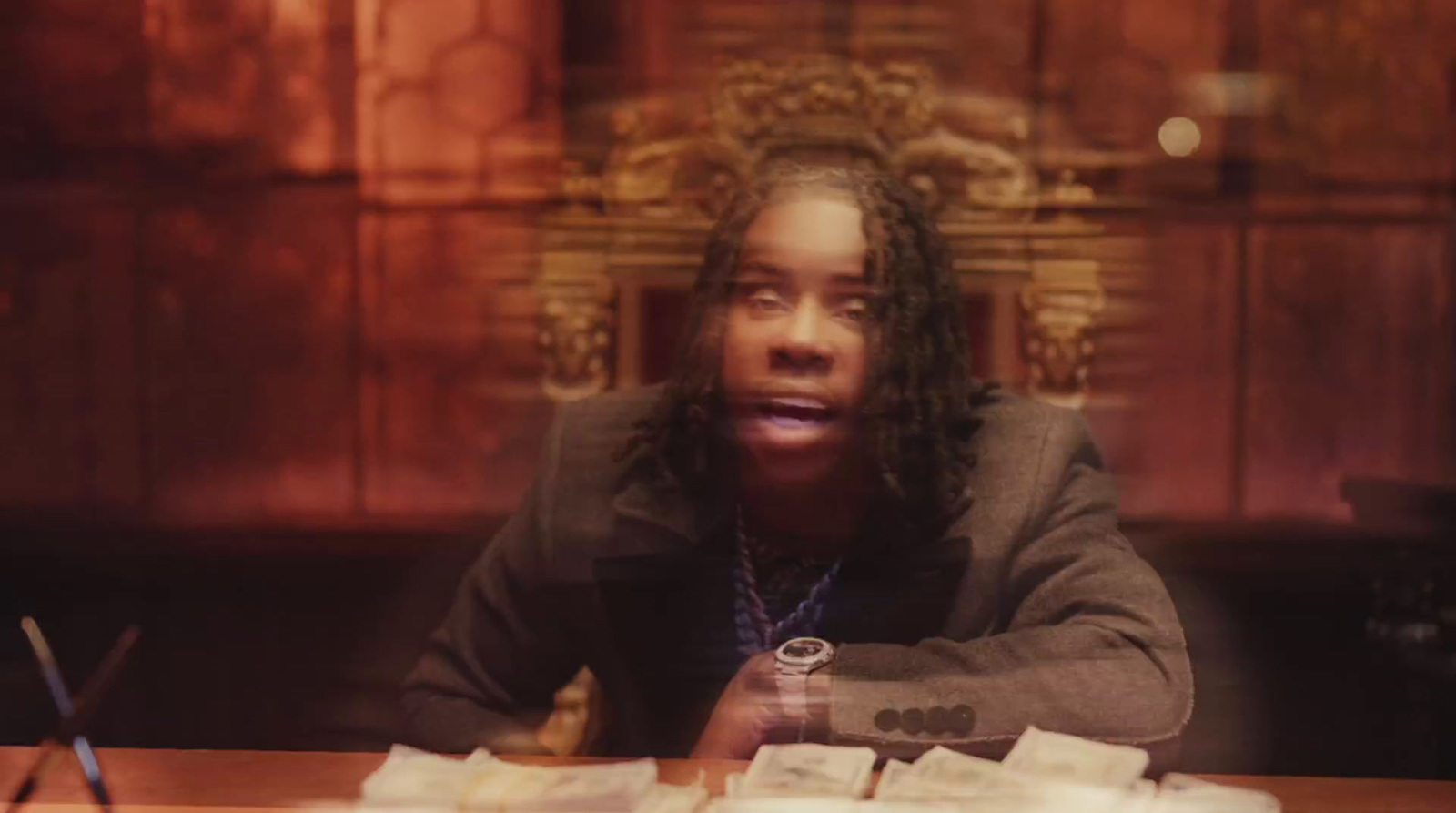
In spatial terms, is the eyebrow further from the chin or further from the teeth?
the chin

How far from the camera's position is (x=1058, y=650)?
2.17m

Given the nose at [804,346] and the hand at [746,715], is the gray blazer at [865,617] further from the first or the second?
the nose at [804,346]

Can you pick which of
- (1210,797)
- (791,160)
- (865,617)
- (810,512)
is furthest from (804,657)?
(791,160)

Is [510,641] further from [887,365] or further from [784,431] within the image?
[887,365]

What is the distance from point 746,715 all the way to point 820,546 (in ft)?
1.02

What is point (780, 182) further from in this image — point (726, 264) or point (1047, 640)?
point (1047, 640)

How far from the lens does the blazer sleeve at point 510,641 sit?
90.0 inches

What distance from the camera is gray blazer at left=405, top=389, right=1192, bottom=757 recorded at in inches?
86.5

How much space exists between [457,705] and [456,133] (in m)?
0.97

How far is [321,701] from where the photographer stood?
93.3 inches

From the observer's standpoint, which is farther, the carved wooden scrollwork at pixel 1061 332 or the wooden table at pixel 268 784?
the wooden table at pixel 268 784

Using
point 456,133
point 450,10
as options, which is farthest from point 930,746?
point 450,10

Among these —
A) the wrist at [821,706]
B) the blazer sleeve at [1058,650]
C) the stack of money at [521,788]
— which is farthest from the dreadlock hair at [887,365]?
the stack of money at [521,788]

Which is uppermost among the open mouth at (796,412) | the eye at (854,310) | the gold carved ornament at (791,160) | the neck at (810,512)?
the gold carved ornament at (791,160)
